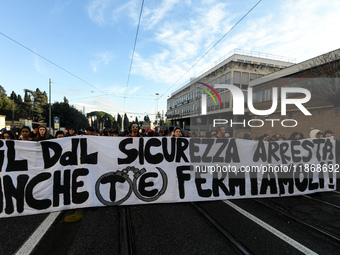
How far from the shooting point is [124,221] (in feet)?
10.7

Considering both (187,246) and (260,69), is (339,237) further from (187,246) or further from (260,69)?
(260,69)

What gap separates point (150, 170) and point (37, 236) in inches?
87.4

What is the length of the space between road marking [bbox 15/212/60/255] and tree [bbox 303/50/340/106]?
19572 mm

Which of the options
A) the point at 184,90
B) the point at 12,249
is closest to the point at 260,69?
the point at 184,90

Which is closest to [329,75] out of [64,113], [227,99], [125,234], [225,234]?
[225,234]

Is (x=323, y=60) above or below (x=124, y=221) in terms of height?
above

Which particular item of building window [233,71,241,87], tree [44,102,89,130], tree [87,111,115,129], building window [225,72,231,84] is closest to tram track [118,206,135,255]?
building window [233,71,241,87]

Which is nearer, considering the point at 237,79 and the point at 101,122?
the point at 237,79

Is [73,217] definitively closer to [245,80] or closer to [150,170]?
[150,170]

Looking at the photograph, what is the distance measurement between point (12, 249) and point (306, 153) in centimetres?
661

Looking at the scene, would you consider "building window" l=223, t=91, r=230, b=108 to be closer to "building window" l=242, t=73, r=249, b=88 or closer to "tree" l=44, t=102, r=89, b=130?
"building window" l=242, t=73, r=249, b=88

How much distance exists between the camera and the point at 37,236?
2787mm

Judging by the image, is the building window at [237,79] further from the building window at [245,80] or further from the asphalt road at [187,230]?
the asphalt road at [187,230]

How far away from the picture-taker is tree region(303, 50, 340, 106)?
14907 mm
